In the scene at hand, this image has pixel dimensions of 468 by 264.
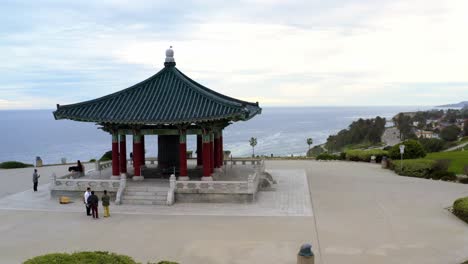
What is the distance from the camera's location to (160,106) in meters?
25.3

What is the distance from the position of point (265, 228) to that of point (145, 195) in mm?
7809

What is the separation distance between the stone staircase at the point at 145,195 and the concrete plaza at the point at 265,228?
3.17 feet

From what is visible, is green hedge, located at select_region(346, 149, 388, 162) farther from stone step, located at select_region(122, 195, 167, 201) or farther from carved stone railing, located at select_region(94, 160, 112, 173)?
stone step, located at select_region(122, 195, 167, 201)

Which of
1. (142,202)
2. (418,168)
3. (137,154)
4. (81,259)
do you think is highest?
(137,154)

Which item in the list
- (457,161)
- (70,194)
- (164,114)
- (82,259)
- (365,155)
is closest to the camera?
(82,259)

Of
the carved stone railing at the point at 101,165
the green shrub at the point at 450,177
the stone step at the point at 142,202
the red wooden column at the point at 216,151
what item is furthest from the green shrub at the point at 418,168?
the carved stone railing at the point at 101,165

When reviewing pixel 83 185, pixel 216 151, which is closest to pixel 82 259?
pixel 83 185

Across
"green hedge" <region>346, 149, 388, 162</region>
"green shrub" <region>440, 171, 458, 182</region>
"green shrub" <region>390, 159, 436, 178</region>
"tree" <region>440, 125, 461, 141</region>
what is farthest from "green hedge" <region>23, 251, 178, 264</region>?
"tree" <region>440, 125, 461, 141</region>

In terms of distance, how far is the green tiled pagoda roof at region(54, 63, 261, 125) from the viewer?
2402cm

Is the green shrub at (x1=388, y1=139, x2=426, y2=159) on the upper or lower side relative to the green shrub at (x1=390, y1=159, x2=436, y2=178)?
upper

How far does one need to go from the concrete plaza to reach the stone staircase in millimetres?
967

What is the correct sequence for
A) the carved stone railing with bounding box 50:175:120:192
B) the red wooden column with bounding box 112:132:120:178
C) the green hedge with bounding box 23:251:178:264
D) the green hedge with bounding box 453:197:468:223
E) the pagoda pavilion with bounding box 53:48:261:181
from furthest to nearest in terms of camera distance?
the red wooden column with bounding box 112:132:120:178 < the carved stone railing with bounding box 50:175:120:192 < the pagoda pavilion with bounding box 53:48:261:181 < the green hedge with bounding box 453:197:468:223 < the green hedge with bounding box 23:251:178:264

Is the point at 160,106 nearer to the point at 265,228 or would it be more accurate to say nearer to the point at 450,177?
the point at 265,228

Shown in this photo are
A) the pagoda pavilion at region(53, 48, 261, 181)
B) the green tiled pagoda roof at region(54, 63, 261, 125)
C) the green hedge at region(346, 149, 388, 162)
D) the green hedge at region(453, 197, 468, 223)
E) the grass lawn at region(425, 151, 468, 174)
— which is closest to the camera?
the green hedge at region(453, 197, 468, 223)
